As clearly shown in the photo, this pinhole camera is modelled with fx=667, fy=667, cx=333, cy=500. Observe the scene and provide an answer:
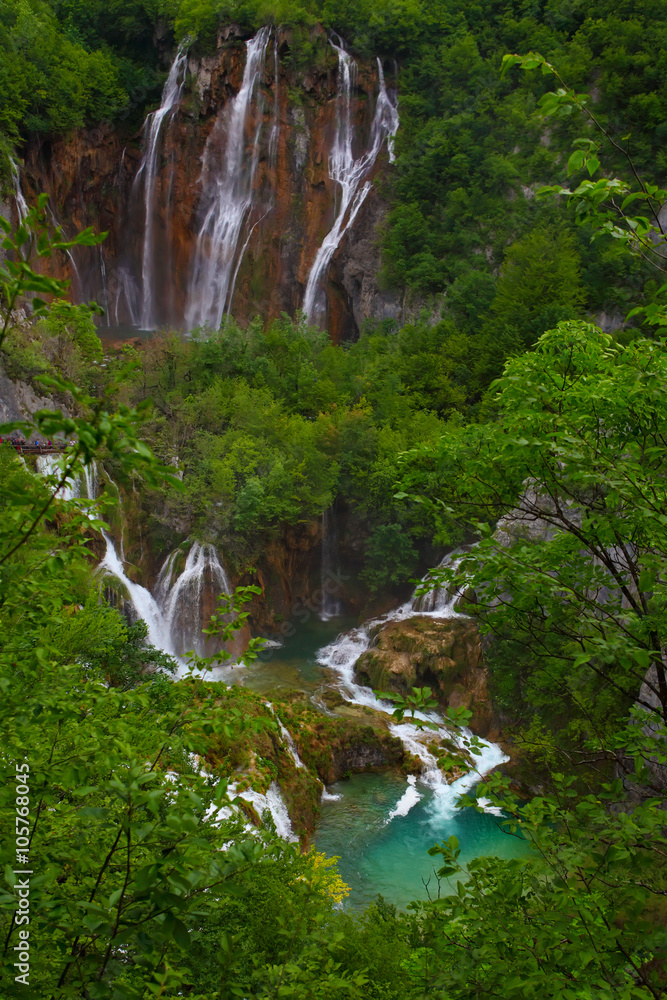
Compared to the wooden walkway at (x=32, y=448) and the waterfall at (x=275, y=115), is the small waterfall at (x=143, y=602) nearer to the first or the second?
the wooden walkway at (x=32, y=448)

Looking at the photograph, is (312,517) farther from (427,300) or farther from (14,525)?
(14,525)

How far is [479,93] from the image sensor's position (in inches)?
1248

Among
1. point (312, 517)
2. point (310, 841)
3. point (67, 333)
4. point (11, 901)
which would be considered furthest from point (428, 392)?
point (11, 901)

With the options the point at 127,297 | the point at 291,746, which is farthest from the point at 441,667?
the point at 127,297

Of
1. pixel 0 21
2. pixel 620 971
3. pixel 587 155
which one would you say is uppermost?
pixel 0 21

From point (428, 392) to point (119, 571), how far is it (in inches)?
494


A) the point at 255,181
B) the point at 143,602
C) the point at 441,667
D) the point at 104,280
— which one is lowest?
the point at 441,667

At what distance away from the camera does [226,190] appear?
113 ft

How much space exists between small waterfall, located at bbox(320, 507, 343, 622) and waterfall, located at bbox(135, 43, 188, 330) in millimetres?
17540

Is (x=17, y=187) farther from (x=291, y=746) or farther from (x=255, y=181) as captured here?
(x=291, y=746)

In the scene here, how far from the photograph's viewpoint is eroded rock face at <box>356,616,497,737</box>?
1806 cm

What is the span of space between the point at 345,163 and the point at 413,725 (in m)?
30.3

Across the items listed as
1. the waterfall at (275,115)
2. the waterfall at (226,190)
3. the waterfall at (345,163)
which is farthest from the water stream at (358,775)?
the waterfall at (275,115)

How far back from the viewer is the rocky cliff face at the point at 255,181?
108 feet
